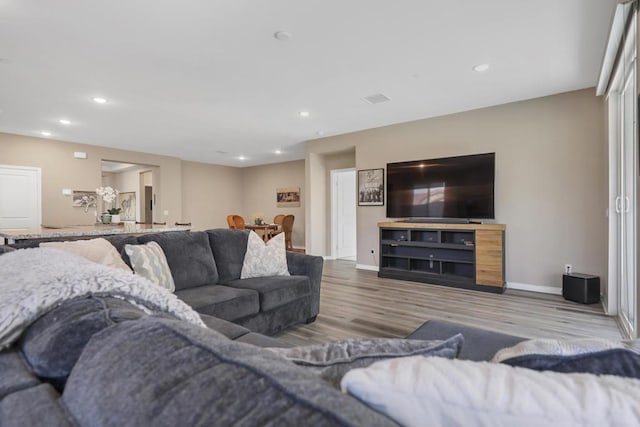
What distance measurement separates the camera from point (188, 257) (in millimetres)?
2715

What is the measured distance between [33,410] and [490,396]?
2.28 feet

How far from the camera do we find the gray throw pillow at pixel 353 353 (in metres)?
0.55

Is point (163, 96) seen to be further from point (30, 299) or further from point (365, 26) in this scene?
point (30, 299)

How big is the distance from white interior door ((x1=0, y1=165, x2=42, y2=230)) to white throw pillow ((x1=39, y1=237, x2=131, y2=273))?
16.6 ft

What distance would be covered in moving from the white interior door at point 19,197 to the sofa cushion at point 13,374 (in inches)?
275

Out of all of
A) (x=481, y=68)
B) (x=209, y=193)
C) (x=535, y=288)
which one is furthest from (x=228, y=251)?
(x=209, y=193)

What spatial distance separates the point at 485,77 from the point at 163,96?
3.81 m

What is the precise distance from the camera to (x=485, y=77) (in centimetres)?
354

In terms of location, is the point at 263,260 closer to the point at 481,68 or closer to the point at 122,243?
the point at 122,243

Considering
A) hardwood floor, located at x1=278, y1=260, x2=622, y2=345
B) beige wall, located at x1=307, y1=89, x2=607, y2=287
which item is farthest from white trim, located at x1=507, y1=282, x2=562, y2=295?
hardwood floor, located at x1=278, y1=260, x2=622, y2=345

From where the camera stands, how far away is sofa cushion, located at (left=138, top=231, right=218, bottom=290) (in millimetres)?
2602

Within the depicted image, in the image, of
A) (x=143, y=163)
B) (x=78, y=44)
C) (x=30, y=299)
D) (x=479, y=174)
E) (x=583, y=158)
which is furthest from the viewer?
(x=143, y=163)

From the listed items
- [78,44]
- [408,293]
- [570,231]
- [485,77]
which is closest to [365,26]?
[485,77]

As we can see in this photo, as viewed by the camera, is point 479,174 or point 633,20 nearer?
point 633,20
